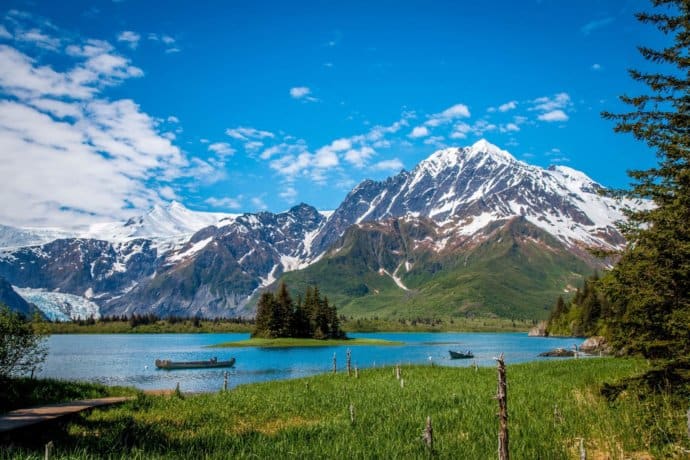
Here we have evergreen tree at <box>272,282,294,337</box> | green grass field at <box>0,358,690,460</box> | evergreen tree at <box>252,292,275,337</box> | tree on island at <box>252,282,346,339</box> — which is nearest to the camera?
green grass field at <box>0,358,690,460</box>

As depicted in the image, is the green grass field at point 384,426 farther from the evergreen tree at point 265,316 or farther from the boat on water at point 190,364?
the evergreen tree at point 265,316

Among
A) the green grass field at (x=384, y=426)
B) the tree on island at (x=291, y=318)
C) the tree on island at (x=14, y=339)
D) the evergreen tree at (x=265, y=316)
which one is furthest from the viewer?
the evergreen tree at (x=265, y=316)

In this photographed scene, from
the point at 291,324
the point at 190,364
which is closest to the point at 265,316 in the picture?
the point at 291,324

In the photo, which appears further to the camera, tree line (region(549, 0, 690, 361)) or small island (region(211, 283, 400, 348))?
small island (region(211, 283, 400, 348))

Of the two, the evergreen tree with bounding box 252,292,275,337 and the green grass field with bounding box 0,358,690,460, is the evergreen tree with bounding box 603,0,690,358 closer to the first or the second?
the green grass field with bounding box 0,358,690,460

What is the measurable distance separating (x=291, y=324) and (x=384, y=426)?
13329 centimetres

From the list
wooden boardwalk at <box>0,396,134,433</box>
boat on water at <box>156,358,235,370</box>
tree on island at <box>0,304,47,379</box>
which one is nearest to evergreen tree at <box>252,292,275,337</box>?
boat on water at <box>156,358,235,370</box>

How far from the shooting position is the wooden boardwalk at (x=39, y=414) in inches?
777

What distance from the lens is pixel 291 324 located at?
15162 cm

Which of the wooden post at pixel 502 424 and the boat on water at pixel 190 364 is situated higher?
the wooden post at pixel 502 424

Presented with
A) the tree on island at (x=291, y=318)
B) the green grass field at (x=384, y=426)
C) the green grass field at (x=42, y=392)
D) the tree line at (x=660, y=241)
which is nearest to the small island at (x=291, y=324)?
the tree on island at (x=291, y=318)

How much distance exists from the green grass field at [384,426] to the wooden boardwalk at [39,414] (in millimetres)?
731

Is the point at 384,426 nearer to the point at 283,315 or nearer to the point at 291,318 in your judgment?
the point at 283,315

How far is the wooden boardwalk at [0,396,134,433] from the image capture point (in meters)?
19.7
